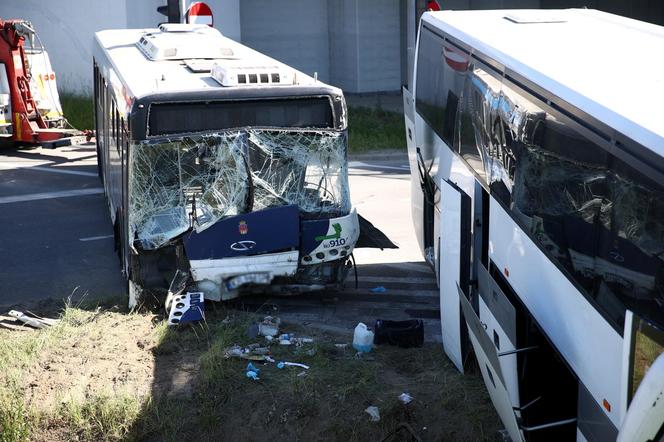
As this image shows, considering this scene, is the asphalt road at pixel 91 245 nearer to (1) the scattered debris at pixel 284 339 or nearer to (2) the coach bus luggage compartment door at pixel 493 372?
(1) the scattered debris at pixel 284 339

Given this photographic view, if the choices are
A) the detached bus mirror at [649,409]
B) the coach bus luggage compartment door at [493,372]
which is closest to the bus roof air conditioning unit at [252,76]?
the coach bus luggage compartment door at [493,372]

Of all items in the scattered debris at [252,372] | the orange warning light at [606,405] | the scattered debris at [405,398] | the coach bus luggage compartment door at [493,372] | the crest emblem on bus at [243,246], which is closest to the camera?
the orange warning light at [606,405]

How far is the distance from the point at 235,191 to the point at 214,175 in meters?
0.25

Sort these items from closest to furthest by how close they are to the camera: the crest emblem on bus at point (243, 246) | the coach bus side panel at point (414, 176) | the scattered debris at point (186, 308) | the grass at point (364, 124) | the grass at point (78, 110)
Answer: the scattered debris at point (186, 308)
the crest emblem on bus at point (243, 246)
the coach bus side panel at point (414, 176)
the grass at point (364, 124)
the grass at point (78, 110)

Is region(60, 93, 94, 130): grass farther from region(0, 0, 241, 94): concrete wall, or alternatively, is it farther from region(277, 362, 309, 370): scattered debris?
region(277, 362, 309, 370): scattered debris

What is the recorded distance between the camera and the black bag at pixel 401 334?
936 cm

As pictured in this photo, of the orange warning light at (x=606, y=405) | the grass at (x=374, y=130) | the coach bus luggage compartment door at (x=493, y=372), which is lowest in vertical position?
the grass at (x=374, y=130)

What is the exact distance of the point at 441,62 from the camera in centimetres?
1098

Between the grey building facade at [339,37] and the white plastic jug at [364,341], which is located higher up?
the grey building facade at [339,37]

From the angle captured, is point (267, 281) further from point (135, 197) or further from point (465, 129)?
point (465, 129)

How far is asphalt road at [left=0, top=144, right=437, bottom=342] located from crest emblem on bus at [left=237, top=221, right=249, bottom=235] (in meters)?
1.15

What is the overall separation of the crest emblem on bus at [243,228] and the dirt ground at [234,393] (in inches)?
40.8

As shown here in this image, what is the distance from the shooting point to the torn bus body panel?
32.3 ft

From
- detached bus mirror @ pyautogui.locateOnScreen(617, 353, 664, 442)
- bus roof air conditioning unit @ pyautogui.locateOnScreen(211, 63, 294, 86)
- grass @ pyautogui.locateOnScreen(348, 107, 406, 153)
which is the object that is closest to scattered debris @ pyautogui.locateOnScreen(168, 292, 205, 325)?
bus roof air conditioning unit @ pyautogui.locateOnScreen(211, 63, 294, 86)
